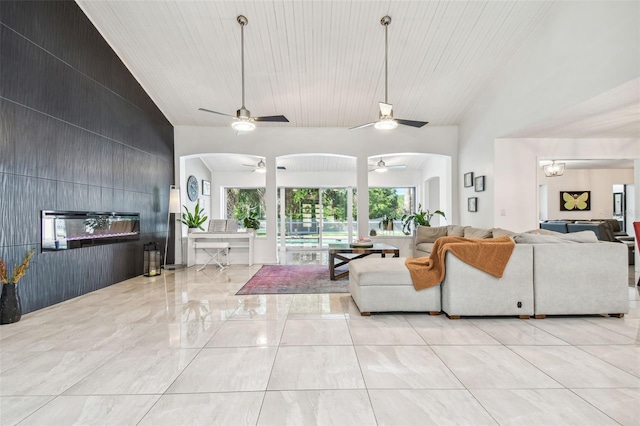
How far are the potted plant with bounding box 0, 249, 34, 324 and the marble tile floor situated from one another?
9 cm

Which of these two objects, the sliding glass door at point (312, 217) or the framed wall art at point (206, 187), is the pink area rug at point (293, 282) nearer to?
the sliding glass door at point (312, 217)

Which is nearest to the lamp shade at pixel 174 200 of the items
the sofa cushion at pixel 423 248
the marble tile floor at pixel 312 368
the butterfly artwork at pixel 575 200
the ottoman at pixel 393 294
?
the marble tile floor at pixel 312 368

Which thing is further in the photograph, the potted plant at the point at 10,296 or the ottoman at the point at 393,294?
the ottoman at the point at 393,294

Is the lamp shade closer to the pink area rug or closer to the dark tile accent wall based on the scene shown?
the dark tile accent wall

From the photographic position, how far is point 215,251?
7.11 metres

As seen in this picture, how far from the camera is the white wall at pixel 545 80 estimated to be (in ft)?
11.2

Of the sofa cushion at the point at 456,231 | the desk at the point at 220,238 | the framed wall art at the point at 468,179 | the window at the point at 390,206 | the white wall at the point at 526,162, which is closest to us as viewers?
the white wall at the point at 526,162

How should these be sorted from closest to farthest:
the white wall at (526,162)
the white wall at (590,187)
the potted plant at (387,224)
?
1. the white wall at (526,162)
2. the potted plant at (387,224)
3. the white wall at (590,187)

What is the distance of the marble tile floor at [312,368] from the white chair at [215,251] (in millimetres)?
2789

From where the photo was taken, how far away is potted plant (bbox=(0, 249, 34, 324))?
320 cm

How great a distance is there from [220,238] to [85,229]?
8.86ft

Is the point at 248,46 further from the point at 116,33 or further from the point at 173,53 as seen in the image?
the point at 116,33

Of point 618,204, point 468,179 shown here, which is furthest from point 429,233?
point 618,204

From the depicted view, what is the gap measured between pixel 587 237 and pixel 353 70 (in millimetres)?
3995
